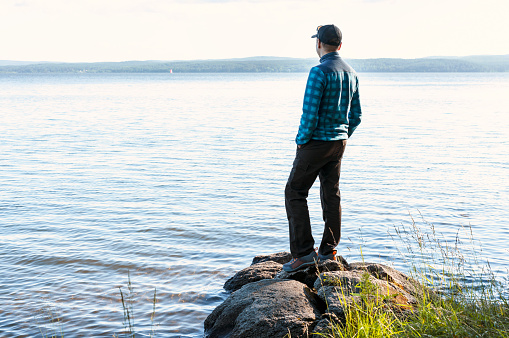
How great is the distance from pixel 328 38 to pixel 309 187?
163 centimetres

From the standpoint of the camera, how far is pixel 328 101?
5.79m

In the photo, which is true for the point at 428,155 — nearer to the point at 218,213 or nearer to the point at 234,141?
the point at 234,141

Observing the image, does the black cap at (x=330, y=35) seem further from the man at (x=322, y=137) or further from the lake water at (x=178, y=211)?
the lake water at (x=178, y=211)

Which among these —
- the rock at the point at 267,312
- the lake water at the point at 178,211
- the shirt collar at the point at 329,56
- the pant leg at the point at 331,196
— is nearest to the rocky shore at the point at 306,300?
the rock at the point at 267,312

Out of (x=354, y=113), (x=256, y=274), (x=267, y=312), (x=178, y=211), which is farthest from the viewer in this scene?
(x=178, y=211)

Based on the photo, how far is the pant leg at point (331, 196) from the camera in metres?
6.00

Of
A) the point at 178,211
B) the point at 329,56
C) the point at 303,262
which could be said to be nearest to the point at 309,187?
the point at 303,262

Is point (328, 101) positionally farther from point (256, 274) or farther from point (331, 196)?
point (256, 274)

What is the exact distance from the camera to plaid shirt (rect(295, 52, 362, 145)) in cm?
563

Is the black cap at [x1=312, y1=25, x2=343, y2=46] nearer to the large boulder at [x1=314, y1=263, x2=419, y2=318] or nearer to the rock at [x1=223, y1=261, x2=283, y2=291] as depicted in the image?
the large boulder at [x1=314, y1=263, x2=419, y2=318]

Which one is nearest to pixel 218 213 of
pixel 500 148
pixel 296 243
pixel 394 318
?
pixel 296 243

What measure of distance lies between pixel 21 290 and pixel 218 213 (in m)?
4.70

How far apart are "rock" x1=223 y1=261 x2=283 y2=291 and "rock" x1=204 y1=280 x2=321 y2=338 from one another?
922 mm

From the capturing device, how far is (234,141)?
23.4 meters
